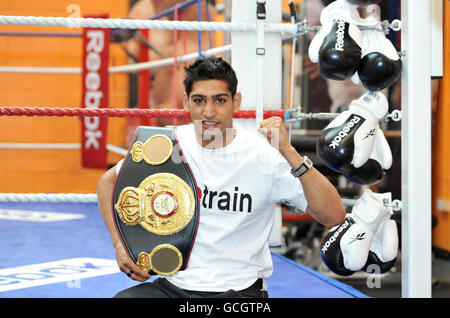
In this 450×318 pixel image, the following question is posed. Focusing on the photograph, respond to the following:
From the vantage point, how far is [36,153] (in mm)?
4934

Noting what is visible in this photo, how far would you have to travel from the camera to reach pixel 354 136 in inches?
52.1

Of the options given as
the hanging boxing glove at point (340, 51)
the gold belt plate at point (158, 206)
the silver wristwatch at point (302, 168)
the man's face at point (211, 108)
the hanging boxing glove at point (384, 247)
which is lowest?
the hanging boxing glove at point (384, 247)

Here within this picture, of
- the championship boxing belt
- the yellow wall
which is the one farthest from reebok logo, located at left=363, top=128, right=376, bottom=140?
the yellow wall

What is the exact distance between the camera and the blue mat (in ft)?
5.79

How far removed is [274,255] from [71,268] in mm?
844

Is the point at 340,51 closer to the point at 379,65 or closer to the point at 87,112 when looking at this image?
the point at 379,65

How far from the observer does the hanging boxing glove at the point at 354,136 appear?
1.32 meters

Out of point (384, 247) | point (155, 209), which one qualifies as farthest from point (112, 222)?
point (384, 247)

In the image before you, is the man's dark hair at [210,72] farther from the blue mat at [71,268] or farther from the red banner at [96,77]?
the red banner at [96,77]

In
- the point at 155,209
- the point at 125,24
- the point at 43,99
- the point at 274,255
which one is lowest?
the point at 274,255

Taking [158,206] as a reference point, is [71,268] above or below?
below

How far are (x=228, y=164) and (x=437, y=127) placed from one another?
326cm

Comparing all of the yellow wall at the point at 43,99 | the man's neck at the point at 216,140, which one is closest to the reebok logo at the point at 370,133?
the man's neck at the point at 216,140

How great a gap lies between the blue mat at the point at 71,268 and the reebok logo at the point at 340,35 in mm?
821
